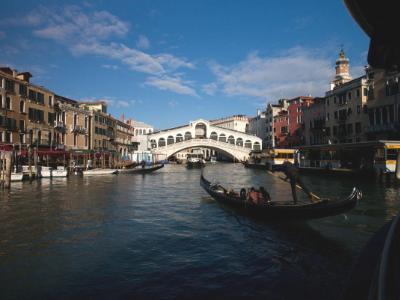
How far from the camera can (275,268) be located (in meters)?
6.01

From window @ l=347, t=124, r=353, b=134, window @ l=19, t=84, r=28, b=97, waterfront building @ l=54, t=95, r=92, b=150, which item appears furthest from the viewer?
window @ l=347, t=124, r=353, b=134

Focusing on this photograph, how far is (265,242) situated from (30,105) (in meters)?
27.9

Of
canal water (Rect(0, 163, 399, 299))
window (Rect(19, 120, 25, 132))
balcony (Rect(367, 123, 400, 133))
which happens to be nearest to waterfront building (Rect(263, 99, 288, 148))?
balcony (Rect(367, 123, 400, 133))

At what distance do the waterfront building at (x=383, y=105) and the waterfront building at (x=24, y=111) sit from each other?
1137 inches

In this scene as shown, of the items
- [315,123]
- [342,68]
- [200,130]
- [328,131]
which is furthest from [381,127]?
[200,130]

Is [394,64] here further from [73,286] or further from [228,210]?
[228,210]

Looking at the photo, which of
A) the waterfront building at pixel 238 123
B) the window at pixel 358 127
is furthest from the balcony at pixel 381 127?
the waterfront building at pixel 238 123

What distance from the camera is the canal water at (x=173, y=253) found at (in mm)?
5156

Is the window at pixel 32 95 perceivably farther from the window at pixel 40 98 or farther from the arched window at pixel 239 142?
the arched window at pixel 239 142

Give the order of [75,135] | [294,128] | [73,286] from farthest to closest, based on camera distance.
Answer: [294,128]
[75,135]
[73,286]

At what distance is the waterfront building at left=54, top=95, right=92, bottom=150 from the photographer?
3435cm

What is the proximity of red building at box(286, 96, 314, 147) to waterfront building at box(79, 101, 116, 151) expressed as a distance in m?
26.7

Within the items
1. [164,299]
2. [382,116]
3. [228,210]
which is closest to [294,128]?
[382,116]

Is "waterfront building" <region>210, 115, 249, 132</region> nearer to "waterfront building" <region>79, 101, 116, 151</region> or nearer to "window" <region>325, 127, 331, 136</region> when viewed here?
"waterfront building" <region>79, 101, 116, 151</region>
